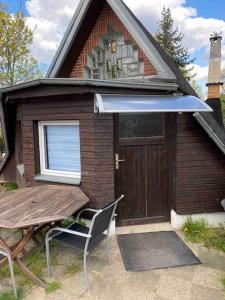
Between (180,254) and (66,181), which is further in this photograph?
(66,181)

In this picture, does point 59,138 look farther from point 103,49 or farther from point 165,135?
A: point 103,49

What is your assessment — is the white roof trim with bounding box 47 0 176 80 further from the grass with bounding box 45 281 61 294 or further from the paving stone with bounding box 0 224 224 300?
the grass with bounding box 45 281 61 294

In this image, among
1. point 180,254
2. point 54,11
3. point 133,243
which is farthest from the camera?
point 54,11

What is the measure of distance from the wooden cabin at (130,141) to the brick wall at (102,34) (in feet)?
0.21

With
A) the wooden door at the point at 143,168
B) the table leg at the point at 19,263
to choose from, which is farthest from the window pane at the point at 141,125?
the table leg at the point at 19,263

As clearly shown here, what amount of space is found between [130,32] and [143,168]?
10.6 ft

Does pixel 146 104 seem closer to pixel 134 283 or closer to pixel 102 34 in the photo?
pixel 134 283

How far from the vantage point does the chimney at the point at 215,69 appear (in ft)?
22.5

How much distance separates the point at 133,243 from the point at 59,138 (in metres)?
2.74

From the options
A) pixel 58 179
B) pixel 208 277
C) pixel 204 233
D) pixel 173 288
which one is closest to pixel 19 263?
pixel 58 179

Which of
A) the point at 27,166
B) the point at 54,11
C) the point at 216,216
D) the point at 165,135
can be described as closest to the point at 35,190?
the point at 27,166

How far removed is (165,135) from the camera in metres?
5.00

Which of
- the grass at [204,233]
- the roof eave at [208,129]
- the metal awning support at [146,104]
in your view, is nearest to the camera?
the metal awning support at [146,104]

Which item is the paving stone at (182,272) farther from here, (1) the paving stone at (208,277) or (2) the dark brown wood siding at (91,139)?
(2) the dark brown wood siding at (91,139)
